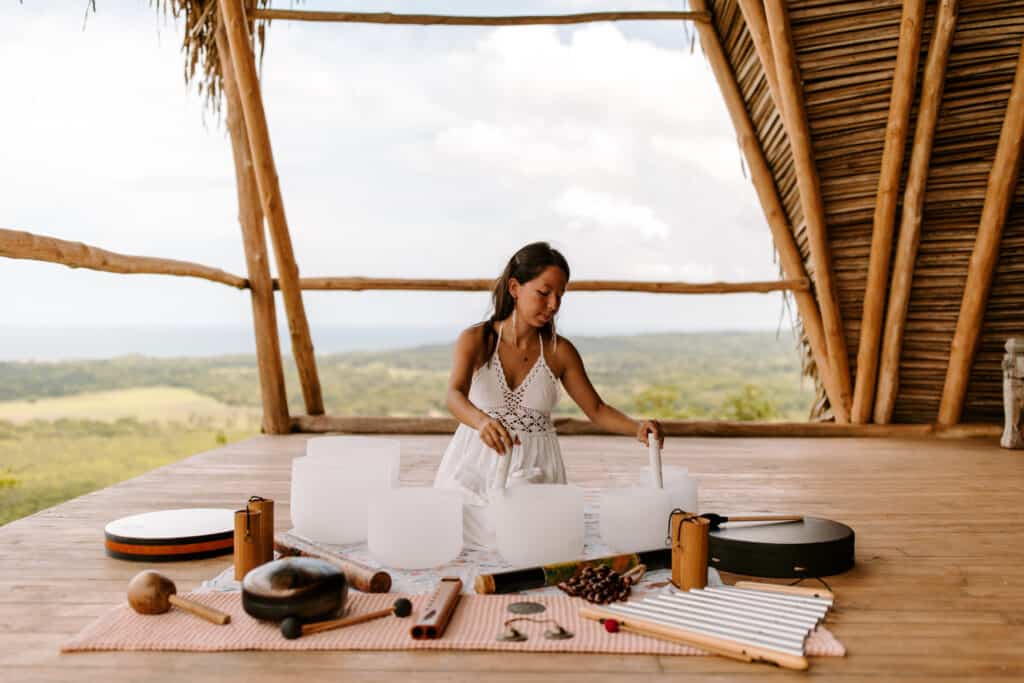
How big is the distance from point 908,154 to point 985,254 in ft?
1.76

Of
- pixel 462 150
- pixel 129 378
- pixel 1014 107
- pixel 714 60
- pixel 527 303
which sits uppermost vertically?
pixel 462 150

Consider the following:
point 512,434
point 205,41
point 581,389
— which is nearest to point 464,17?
point 205,41

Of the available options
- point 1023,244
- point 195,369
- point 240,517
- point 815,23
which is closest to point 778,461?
point 1023,244

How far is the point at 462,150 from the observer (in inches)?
709

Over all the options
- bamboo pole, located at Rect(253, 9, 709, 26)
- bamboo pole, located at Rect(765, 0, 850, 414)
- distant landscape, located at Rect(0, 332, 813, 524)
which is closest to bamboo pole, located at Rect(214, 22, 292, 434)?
bamboo pole, located at Rect(253, 9, 709, 26)

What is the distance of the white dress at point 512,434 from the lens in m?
2.25

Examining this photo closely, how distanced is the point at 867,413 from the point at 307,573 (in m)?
3.67

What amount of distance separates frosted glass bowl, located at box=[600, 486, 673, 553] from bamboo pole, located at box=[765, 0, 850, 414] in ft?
8.13

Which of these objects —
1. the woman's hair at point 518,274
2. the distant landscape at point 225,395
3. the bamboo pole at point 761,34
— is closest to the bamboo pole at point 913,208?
the bamboo pole at point 761,34

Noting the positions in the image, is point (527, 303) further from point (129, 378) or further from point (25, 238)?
point (129, 378)

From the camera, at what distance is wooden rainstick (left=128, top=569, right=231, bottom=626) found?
5.05 ft

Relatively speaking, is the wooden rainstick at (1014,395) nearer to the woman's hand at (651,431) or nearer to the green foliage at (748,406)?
the woman's hand at (651,431)

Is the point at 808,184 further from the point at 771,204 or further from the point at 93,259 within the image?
the point at 93,259

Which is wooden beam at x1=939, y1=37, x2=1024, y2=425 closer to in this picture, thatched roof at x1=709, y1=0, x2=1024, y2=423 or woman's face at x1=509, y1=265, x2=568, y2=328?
thatched roof at x1=709, y1=0, x2=1024, y2=423
